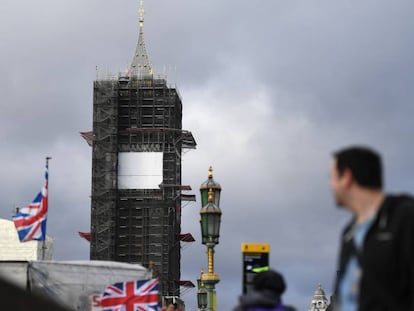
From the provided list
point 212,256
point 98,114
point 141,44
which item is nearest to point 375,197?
point 212,256

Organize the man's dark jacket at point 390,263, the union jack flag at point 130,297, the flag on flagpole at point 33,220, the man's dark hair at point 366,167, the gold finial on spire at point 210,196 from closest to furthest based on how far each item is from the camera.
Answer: the man's dark jacket at point 390,263 < the man's dark hair at point 366,167 < the gold finial on spire at point 210,196 < the union jack flag at point 130,297 < the flag on flagpole at point 33,220

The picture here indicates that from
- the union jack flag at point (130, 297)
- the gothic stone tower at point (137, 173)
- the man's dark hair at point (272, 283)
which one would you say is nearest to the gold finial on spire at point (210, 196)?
the union jack flag at point (130, 297)

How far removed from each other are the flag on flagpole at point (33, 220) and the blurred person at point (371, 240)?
2396 centimetres

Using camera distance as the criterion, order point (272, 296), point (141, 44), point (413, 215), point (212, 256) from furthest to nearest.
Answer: point (141, 44) → point (212, 256) → point (272, 296) → point (413, 215)

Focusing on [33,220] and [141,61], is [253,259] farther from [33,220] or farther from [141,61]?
[141,61]

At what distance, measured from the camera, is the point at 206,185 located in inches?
916

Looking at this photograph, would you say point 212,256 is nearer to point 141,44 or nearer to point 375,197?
point 375,197

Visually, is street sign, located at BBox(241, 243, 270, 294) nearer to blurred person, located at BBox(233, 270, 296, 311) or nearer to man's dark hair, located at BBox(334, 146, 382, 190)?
blurred person, located at BBox(233, 270, 296, 311)

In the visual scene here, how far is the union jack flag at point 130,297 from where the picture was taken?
894 inches

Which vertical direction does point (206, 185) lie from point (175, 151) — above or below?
below

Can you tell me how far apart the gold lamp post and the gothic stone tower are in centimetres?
10240

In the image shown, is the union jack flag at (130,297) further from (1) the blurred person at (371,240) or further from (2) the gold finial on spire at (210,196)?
(1) the blurred person at (371,240)

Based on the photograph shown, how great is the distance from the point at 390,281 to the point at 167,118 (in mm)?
128678

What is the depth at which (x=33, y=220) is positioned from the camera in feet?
95.1
